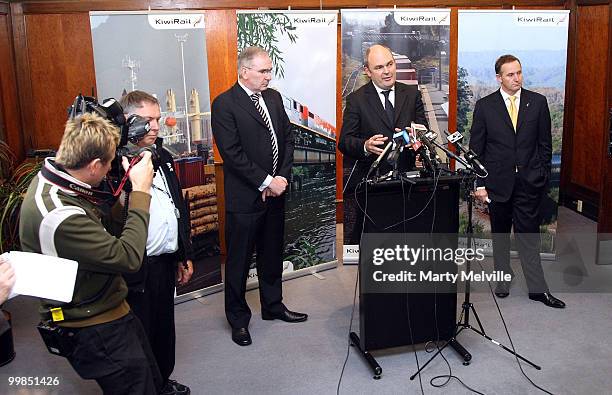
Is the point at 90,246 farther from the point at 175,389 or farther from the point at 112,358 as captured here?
the point at 175,389

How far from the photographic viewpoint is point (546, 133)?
4.09 meters

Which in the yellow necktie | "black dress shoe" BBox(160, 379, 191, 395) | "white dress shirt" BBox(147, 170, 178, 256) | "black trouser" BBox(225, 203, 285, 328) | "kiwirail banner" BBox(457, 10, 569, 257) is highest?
"kiwirail banner" BBox(457, 10, 569, 257)

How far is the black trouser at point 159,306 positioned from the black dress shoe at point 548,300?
2581 mm

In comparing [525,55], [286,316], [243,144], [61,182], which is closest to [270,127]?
[243,144]

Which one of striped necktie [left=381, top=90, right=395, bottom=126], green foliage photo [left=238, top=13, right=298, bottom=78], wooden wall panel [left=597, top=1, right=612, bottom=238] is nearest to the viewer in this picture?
striped necktie [left=381, top=90, right=395, bottom=126]

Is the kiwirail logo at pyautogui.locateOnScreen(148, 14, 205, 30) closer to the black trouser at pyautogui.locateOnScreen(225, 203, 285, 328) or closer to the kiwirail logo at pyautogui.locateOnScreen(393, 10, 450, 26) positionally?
the black trouser at pyautogui.locateOnScreen(225, 203, 285, 328)

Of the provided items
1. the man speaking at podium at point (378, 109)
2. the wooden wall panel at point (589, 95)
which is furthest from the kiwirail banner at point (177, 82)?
the wooden wall panel at point (589, 95)

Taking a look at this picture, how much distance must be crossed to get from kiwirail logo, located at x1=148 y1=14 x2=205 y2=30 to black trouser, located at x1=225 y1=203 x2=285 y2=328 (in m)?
1.39

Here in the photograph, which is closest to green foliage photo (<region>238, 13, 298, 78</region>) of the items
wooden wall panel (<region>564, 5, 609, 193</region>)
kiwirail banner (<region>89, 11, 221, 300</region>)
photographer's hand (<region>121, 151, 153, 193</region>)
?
kiwirail banner (<region>89, 11, 221, 300</region>)

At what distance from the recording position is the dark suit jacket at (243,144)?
3.54 meters

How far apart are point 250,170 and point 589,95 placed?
4.51 metres

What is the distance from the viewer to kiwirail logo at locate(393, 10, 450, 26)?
4758 mm

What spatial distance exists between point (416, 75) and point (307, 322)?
87.4 inches

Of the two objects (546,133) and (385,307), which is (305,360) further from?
(546,133)
